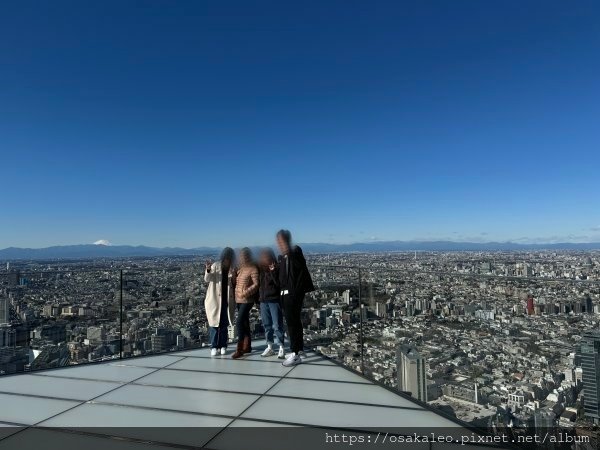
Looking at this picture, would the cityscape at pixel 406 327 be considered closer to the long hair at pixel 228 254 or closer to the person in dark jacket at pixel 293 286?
the person in dark jacket at pixel 293 286

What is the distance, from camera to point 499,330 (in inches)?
130

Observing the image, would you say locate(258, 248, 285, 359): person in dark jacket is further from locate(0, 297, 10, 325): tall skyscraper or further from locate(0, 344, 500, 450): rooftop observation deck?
locate(0, 297, 10, 325): tall skyscraper

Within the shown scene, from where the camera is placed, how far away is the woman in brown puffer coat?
4930 mm

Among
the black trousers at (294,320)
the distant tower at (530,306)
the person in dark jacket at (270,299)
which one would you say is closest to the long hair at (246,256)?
the person in dark jacket at (270,299)

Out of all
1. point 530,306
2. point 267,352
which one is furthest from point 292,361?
point 530,306

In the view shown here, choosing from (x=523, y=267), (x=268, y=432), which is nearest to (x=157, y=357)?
(x=268, y=432)

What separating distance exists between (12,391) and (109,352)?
1.33 metres

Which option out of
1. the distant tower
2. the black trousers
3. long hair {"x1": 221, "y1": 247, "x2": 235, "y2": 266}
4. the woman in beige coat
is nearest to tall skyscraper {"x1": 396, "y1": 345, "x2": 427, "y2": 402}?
the distant tower

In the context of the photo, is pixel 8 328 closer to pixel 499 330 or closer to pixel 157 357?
pixel 157 357

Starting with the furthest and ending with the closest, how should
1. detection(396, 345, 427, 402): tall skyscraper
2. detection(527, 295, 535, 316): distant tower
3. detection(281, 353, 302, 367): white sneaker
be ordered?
detection(281, 353, 302, 367): white sneaker < detection(396, 345, 427, 402): tall skyscraper < detection(527, 295, 535, 316): distant tower

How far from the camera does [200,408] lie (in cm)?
319

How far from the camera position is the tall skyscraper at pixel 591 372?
2600 millimetres

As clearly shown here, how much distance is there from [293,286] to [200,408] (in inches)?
71.2

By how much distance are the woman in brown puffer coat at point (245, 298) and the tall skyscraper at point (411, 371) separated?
2.00 metres
